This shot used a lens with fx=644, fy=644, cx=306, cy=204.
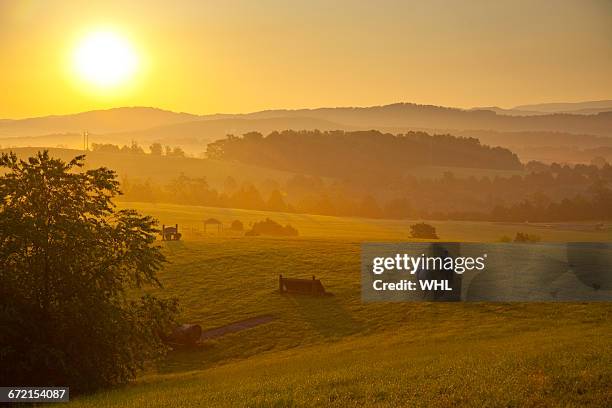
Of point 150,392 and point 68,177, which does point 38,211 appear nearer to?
point 68,177

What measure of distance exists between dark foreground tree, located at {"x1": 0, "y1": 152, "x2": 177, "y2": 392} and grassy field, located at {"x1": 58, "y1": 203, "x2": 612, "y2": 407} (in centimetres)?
262

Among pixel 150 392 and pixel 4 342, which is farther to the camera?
pixel 4 342

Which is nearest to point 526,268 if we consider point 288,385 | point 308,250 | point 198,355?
point 308,250

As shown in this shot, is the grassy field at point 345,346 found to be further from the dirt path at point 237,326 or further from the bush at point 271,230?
the bush at point 271,230

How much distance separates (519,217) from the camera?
17850 cm

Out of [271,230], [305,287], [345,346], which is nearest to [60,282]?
[345,346]

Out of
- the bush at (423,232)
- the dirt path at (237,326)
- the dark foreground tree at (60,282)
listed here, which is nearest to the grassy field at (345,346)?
the dirt path at (237,326)

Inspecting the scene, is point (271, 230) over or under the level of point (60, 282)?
under

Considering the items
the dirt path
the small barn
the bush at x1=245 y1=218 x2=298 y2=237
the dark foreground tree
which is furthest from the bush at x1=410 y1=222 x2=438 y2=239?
the dark foreground tree

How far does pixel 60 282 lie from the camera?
105ft

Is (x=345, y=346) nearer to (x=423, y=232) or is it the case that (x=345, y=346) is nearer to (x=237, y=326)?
(x=237, y=326)

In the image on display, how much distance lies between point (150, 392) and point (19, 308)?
8570 millimetres

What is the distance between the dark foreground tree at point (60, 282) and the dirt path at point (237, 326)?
12895mm

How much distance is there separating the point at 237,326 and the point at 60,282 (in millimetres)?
18838
